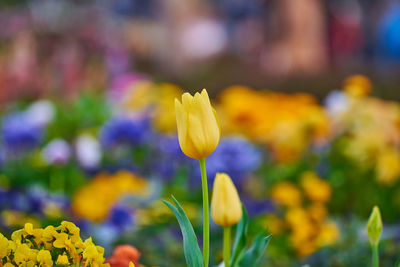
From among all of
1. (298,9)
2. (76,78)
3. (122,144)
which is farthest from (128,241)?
(298,9)

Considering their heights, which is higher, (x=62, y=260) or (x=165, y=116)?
(x=62, y=260)

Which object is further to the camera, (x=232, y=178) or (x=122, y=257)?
(x=232, y=178)

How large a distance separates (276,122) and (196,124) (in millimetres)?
2644

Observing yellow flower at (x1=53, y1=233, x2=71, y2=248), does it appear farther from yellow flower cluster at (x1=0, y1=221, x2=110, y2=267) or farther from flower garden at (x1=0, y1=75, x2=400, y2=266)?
flower garden at (x1=0, y1=75, x2=400, y2=266)

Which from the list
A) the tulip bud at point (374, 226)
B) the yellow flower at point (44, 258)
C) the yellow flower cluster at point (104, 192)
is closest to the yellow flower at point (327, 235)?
the yellow flower cluster at point (104, 192)

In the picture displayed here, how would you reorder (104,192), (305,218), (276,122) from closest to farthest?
(305,218)
(104,192)
(276,122)

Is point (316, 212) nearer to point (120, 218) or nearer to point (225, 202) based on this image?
point (120, 218)

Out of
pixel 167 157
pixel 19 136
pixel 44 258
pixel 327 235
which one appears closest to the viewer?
pixel 44 258

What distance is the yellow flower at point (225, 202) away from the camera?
1.12 meters

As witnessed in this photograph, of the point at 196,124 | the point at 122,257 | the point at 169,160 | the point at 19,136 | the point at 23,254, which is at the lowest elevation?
the point at 169,160

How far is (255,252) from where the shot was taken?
4.00 ft

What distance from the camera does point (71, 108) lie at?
4.85m

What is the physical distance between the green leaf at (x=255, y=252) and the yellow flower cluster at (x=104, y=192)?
1.52m

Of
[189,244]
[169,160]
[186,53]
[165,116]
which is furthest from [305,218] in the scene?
[186,53]
